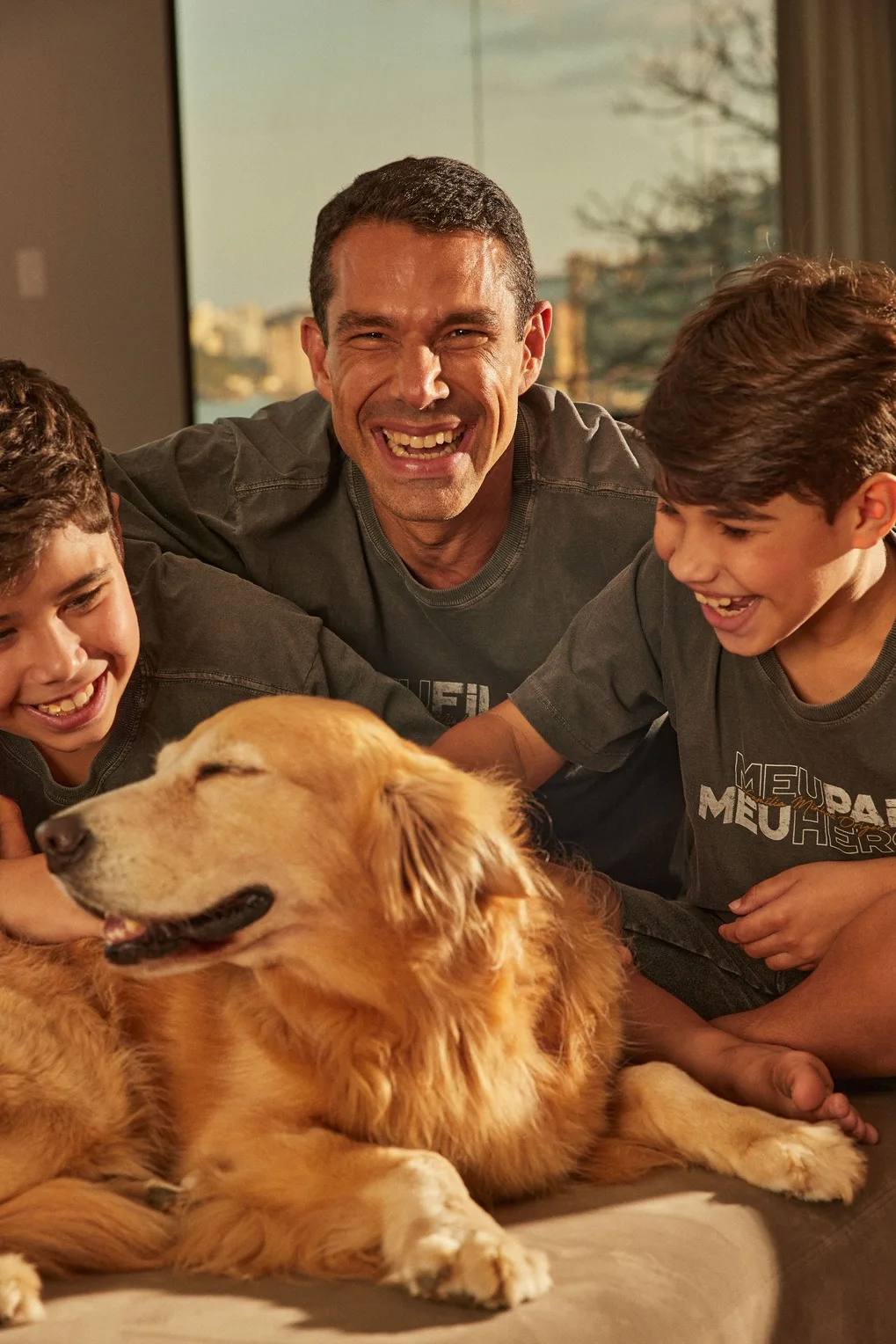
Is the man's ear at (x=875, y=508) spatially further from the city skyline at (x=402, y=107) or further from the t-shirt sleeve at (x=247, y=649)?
the city skyline at (x=402, y=107)

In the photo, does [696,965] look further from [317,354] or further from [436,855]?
[317,354]

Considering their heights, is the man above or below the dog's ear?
above

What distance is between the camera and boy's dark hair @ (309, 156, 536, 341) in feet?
6.70

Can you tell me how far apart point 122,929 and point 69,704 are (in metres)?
0.48

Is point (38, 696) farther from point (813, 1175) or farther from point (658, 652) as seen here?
point (813, 1175)

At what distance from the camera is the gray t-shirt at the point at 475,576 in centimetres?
223

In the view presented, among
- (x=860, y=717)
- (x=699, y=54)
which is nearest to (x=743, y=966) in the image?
(x=860, y=717)

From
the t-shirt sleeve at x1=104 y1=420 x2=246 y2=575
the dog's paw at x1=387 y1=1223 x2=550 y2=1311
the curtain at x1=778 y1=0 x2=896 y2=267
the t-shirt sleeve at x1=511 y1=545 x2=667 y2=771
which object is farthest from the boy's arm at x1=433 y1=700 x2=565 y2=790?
the curtain at x1=778 y1=0 x2=896 y2=267

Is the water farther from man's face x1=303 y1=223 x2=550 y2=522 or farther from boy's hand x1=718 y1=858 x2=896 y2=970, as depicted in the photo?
boy's hand x1=718 y1=858 x2=896 y2=970

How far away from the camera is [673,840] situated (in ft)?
7.52

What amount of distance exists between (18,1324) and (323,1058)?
1.23 feet

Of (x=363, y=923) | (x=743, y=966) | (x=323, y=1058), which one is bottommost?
(x=743, y=966)

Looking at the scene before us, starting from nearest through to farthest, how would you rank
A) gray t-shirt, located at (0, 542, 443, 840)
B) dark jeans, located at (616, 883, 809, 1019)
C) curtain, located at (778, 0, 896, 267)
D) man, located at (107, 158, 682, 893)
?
dark jeans, located at (616, 883, 809, 1019) < gray t-shirt, located at (0, 542, 443, 840) < man, located at (107, 158, 682, 893) < curtain, located at (778, 0, 896, 267)

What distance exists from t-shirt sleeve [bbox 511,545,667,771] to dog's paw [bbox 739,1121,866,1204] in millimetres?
681
